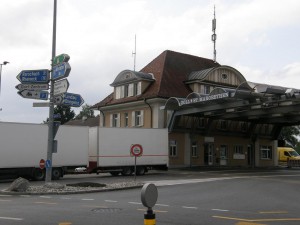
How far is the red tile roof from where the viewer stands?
42034mm

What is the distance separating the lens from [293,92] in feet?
94.2

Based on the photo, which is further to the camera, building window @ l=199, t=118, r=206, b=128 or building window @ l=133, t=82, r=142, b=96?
building window @ l=133, t=82, r=142, b=96

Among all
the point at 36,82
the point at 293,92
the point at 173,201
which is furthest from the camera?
the point at 293,92

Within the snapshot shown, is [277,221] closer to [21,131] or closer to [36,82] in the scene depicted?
[36,82]

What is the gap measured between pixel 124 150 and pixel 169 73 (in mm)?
15252

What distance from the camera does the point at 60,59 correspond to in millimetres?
18234

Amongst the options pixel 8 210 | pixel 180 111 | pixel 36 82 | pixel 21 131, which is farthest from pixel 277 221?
pixel 180 111

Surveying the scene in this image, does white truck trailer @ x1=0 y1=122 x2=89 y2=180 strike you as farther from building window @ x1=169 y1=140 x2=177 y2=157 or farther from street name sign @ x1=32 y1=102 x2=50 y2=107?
building window @ x1=169 y1=140 x2=177 y2=157

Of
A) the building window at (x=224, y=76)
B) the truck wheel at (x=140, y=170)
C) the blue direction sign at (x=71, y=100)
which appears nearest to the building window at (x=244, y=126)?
the building window at (x=224, y=76)

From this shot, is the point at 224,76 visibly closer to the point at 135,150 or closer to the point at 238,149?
the point at 238,149

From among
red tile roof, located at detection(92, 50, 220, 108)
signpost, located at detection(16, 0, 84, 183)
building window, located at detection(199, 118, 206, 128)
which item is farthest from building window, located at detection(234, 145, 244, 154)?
signpost, located at detection(16, 0, 84, 183)

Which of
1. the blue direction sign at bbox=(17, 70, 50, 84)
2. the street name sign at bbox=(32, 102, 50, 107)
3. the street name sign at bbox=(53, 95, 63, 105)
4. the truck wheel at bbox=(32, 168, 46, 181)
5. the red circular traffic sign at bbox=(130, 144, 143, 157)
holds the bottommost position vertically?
the truck wheel at bbox=(32, 168, 46, 181)

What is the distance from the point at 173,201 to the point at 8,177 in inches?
573

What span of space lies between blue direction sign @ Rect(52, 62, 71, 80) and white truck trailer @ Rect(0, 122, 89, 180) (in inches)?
333
